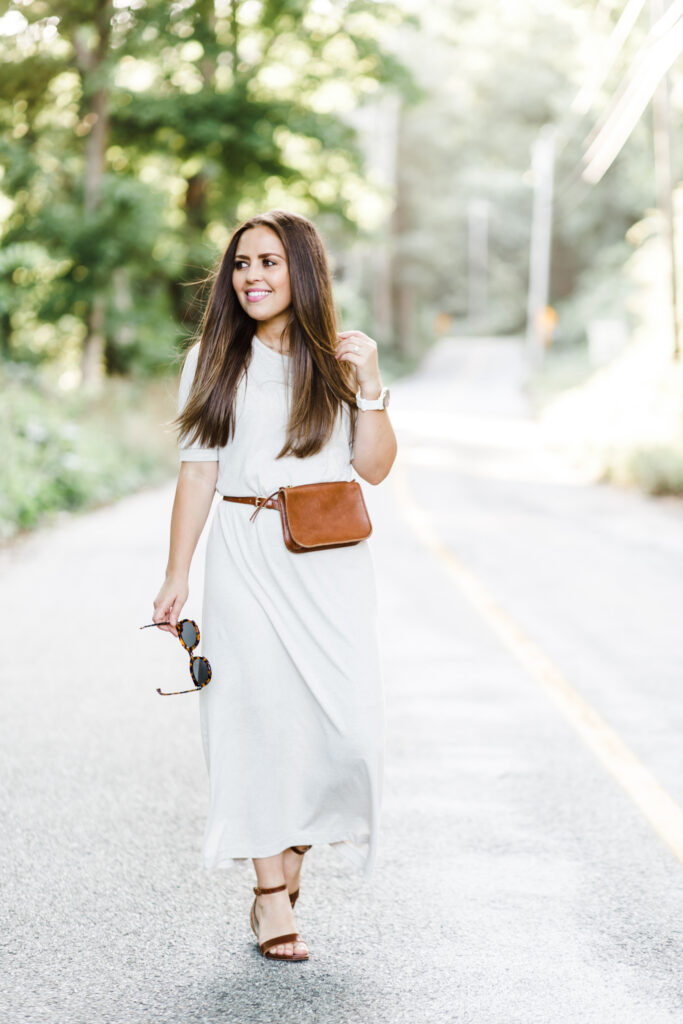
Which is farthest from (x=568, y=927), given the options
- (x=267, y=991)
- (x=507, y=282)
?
(x=507, y=282)

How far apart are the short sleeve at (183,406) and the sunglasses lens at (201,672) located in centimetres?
57

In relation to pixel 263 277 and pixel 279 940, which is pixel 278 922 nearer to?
pixel 279 940

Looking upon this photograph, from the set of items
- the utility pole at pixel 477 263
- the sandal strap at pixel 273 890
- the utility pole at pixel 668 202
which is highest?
the utility pole at pixel 477 263

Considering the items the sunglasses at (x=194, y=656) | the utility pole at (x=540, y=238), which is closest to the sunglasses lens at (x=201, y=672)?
the sunglasses at (x=194, y=656)

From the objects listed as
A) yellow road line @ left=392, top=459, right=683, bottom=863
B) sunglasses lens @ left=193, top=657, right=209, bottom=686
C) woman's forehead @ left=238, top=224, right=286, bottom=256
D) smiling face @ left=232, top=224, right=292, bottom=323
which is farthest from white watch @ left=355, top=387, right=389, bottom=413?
yellow road line @ left=392, top=459, right=683, bottom=863

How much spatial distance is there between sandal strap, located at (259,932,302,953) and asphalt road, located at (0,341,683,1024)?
0.05m

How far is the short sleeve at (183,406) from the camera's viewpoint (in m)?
3.51

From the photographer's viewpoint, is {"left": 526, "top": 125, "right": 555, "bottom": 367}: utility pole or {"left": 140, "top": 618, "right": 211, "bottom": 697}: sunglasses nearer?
{"left": 140, "top": 618, "right": 211, "bottom": 697}: sunglasses

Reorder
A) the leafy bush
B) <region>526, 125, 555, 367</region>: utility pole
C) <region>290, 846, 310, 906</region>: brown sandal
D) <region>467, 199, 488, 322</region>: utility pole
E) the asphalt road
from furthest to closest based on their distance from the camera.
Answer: <region>467, 199, 488, 322</region>: utility pole
<region>526, 125, 555, 367</region>: utility pole
the leafy bush
<region>290, 846, 310, 906</region>: brown sandal
the asphalt road

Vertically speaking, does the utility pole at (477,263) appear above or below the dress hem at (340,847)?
above

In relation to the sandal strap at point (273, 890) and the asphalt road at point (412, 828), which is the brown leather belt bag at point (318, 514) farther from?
the asphalt road at point (412, 828)

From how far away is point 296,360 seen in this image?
137 inches

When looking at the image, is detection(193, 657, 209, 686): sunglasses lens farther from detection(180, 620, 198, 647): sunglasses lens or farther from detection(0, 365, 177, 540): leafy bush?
detection(0, 365, 177, 540): leafy bush

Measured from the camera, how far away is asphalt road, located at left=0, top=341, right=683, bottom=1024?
3248 mm
